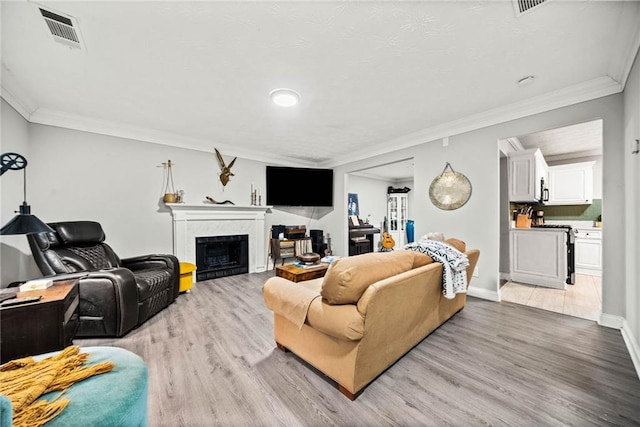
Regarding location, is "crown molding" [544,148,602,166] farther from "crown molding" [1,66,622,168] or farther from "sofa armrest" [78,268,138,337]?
"sofa armrest" [78,268,138,337]

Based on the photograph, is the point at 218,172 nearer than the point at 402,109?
No

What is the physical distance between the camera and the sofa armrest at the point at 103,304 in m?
2.20

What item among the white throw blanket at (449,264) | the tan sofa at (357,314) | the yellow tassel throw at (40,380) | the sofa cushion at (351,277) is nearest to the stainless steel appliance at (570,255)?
the white throw blanket at (449,264)

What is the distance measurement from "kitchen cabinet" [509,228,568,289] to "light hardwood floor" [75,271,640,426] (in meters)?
1.42

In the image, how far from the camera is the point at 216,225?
449 cm

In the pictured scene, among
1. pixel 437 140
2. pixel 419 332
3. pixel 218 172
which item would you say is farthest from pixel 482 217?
pixel 218 172

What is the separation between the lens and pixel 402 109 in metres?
3.09

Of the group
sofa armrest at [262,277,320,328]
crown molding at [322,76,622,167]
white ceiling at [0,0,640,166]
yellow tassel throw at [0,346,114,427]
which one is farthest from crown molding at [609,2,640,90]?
yellow tassel throw at [0,346,114,427]

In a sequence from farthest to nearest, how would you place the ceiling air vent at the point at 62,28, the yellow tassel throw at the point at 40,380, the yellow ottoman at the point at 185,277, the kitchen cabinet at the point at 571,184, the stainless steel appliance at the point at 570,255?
the kitchen cabinet at the point at 571,184 < the stainless steel appliance at the point at 570,255 < the yellow ottoman at the point at 185,277 < the ceiling air vent at the point at 62,28 < the yellow tassel throw at the point at 40,380

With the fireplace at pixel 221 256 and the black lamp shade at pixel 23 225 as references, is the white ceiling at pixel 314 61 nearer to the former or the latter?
the black lamp shade at pixel 23 225

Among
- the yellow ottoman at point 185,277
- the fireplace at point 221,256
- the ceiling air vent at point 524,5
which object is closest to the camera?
the ceiling air vent at point 524,5

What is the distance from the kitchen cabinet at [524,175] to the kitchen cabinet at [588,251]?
1.57 m

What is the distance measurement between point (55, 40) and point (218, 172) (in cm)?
280

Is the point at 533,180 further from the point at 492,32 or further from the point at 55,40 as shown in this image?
the point at 55,40
